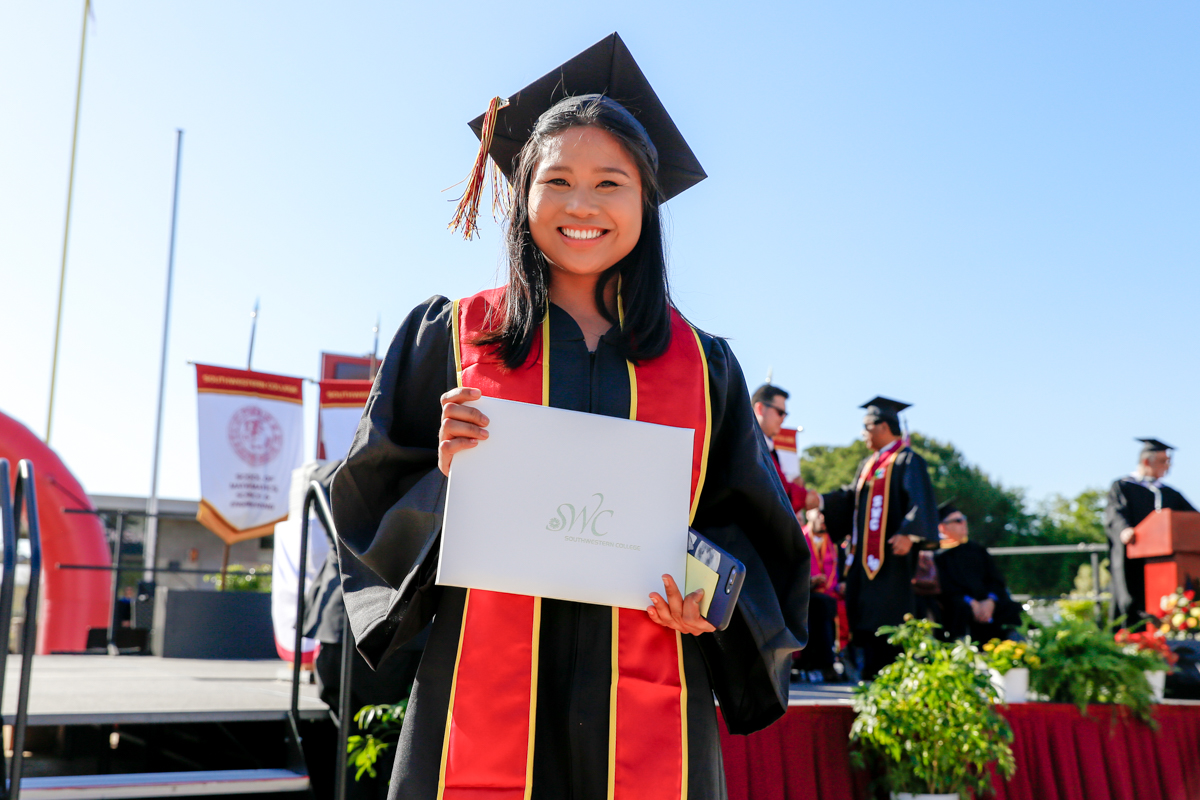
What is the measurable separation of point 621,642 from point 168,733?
3.01 meters

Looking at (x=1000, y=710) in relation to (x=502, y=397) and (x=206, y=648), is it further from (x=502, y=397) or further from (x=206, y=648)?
(x=206, y=648)

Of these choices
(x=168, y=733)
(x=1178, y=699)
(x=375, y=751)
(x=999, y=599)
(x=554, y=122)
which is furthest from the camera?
(x=999, y=599)

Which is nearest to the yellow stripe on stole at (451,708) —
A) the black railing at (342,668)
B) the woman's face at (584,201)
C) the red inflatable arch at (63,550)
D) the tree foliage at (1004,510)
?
the woman's face at (584,201)

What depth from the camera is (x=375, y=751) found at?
3.05 metres

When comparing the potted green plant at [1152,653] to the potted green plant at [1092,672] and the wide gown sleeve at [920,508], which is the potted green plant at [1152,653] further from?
the wide gown sleeve at [920,508]

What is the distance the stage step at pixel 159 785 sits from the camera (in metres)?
2.80

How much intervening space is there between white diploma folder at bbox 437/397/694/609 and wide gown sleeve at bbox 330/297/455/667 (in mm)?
79

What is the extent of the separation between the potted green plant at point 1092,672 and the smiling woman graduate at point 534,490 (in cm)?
323

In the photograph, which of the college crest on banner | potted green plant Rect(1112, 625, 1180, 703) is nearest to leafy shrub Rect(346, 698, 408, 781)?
potted green plant Rect(1112, 625, 1180, 703)

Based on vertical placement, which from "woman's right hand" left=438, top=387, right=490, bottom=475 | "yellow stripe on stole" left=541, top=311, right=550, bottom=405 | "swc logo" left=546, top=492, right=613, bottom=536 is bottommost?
"swc logo" left=546, top=492, right=613, bottom=536

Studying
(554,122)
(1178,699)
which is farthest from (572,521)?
(1178,699)

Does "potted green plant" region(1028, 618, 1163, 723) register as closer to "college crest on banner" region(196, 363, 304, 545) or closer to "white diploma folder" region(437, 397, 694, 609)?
"white diploma folder" region(437, 397, 694, 609)

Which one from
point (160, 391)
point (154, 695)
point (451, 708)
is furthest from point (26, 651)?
point (160, 391)

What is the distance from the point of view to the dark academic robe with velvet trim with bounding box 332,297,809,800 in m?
1.34
